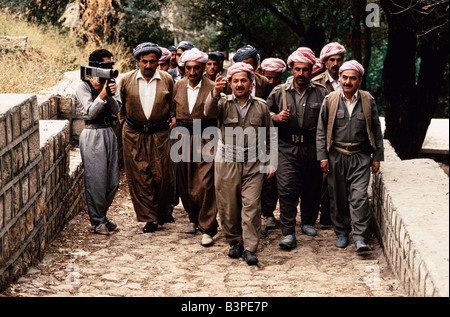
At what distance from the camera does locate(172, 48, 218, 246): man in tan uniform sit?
6586 mm

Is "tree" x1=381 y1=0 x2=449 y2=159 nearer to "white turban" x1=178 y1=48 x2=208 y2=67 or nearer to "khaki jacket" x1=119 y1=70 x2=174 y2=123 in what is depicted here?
"white turban" x1=178 y1=48 x2=208 y2=67

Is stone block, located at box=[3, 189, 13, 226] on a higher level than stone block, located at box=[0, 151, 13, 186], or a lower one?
lower

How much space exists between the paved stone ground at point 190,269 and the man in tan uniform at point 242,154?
369 millimetres

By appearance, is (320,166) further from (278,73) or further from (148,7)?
(148,7)

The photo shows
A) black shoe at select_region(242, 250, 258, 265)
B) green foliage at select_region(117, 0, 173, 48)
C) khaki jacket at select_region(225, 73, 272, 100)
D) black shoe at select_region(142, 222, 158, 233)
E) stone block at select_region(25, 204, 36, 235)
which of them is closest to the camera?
stone block at select_region(25, 204, 36, 235)

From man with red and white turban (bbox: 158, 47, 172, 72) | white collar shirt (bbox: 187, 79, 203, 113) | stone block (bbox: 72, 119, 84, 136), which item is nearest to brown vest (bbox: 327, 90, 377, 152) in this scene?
white collar shirt (bbox: 187, 79, 203, 113)

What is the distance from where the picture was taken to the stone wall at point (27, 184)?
4754 mm

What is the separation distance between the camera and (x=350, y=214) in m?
6.23

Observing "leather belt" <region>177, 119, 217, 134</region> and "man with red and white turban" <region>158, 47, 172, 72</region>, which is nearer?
"leather belt" <region>177, 119, 217, 134</region>

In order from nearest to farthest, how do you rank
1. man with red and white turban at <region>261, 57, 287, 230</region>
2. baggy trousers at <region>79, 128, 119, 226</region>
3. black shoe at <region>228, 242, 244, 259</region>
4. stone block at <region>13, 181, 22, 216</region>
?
stone block at <region>13, 181, 22, 216</region>, black shoe at <region>228, 242, 244, 259</region>, baggy trousers at <region>79, 128, 119, 226</region>, man with red and white turban at <region>261, 57, 287, 230</region>

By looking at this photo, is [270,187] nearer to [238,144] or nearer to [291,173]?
[291,173]

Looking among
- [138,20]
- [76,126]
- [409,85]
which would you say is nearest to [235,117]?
[76,126]

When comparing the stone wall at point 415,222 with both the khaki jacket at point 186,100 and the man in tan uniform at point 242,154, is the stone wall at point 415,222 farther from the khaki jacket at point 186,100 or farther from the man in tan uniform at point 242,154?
the khaki jacket at point 186,100

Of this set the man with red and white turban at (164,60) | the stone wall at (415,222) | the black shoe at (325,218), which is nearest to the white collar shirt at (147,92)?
the man with red and white turban at (164,60)
